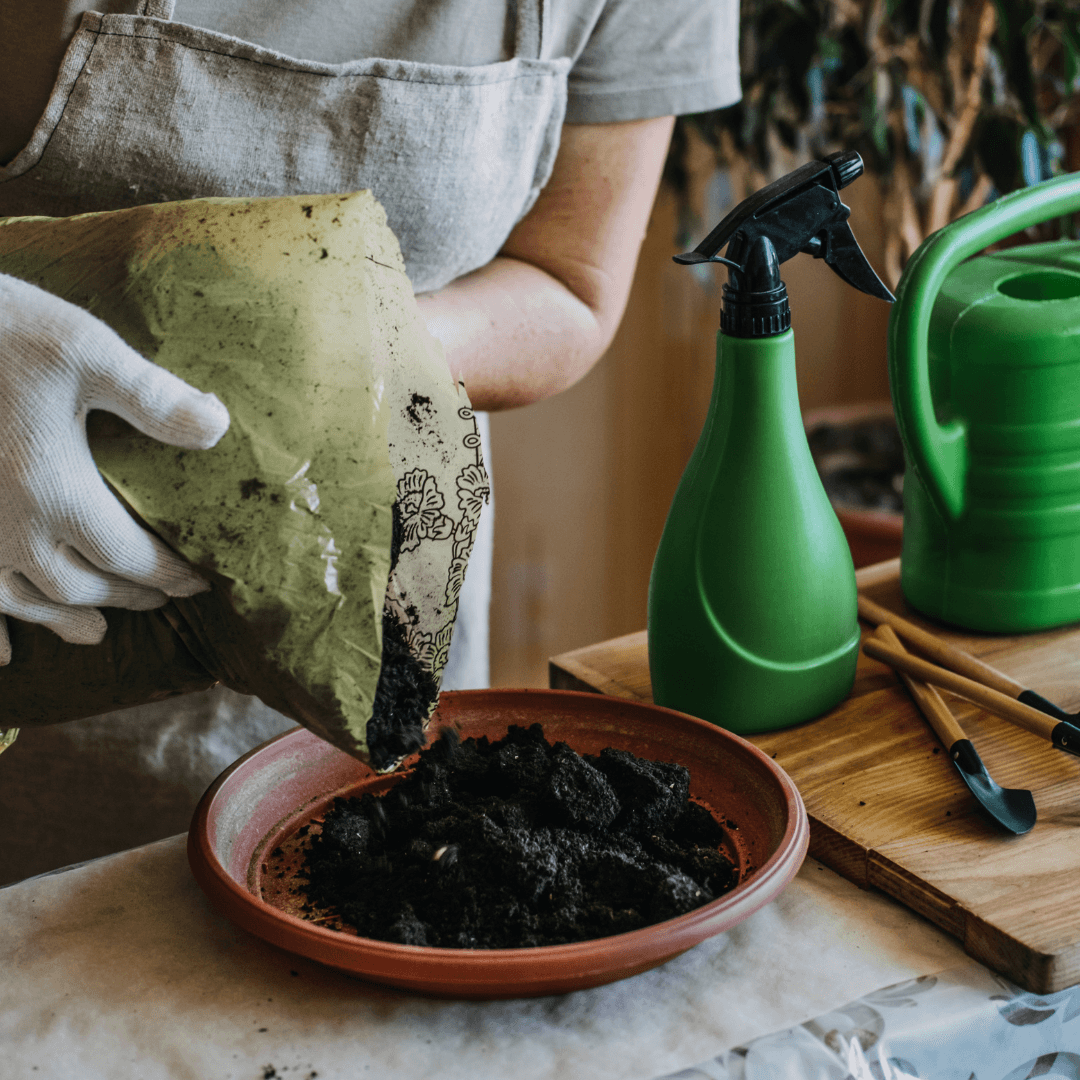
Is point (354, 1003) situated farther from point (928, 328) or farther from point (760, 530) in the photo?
point (928, 328)

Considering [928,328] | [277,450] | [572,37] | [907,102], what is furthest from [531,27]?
[907,102]

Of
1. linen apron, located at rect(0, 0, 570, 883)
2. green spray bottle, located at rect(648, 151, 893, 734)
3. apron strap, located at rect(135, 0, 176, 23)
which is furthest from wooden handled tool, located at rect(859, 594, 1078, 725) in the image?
apron strap, located at rect(135, 0, 176, 23)

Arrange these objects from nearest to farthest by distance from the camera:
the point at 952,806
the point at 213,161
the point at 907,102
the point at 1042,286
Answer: the point at 952,806 → the point at 213,161 → the point at 1042,286 → the point at 907,102

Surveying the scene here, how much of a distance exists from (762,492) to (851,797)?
0.61 feet

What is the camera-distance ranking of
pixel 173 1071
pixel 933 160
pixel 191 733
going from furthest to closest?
pixel 933 160, pixel 191 733, pixel 173 1071

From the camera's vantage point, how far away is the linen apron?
0.70 metres

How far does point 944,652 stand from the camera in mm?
759

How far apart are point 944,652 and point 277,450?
51cm

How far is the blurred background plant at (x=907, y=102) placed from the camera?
4.99ft

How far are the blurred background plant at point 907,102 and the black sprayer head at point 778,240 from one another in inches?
38.2

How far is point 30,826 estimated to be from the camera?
908 mm

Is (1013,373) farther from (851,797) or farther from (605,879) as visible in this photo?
(605,879)

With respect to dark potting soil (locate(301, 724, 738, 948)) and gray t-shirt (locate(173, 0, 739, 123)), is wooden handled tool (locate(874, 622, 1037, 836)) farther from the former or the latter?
gray t-shirt (locate(173, 0, 739, 123))

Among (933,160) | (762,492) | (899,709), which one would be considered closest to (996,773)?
(899,709)
